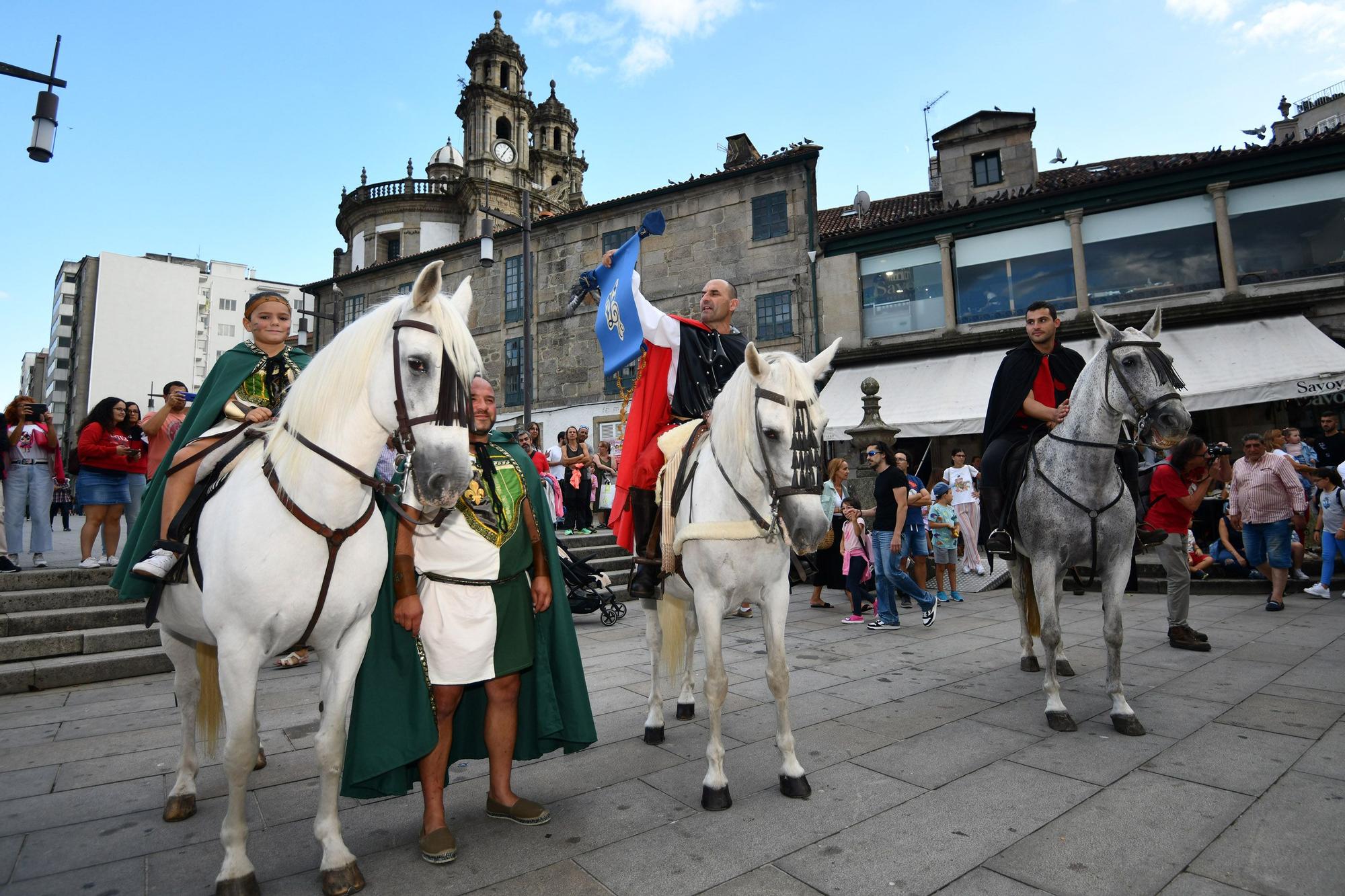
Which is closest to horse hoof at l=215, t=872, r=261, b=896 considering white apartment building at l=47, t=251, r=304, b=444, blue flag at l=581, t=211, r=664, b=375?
blue flag at l=581, t=211, r=664, b=375

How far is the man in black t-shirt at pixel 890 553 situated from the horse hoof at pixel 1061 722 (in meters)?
3.52

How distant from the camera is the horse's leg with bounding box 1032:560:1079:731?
4.21 metres

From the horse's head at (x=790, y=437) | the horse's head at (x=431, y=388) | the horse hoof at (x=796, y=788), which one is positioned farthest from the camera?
the horse hoof at (x=796, y=788)

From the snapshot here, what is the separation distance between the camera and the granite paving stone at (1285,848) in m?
2.44

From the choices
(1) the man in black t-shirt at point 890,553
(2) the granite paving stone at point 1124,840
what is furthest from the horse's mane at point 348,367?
(1) the man in black t-shirt at point 890,553

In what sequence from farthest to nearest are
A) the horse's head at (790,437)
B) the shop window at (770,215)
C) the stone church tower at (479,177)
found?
the stone church tower at (479,177), the shop window at (770,215), the horse's head at (790,437)

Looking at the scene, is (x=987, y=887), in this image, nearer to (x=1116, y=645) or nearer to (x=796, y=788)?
(x=796, y=788)

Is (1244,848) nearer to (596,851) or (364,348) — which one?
(596,851)

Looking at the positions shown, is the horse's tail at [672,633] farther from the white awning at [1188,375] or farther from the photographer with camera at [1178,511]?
the white awning at [1188,375]

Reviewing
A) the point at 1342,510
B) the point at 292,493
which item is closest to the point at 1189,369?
the point at 1342,510

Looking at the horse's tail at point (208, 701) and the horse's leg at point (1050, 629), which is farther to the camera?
the horse's leg at point (1050, 629)

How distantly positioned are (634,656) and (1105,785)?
4219 mm

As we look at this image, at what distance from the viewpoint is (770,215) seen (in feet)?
65.0

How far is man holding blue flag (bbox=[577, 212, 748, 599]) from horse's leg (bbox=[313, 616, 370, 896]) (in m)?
1.75
